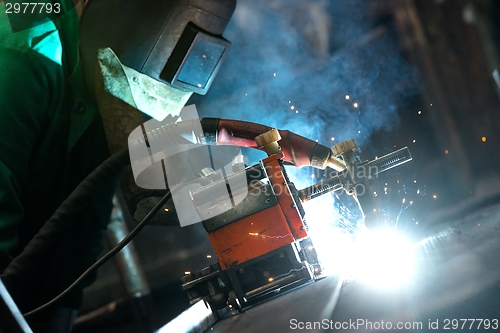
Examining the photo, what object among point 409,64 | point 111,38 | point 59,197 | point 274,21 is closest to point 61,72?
point 111,38

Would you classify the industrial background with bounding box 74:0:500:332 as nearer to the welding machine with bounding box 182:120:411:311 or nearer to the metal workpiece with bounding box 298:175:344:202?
the welding machine with bounding box 182:120:411:311

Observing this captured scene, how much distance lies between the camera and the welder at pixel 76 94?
1.34m

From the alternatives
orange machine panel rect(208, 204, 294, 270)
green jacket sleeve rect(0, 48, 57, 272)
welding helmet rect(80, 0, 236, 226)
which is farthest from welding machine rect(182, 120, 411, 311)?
green jacket sleeve rect(0, 48, 57, 272)

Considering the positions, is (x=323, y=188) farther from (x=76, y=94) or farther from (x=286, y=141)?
(x=76, y=94)

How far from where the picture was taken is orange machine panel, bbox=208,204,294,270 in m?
1.36

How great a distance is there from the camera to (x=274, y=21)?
230cm

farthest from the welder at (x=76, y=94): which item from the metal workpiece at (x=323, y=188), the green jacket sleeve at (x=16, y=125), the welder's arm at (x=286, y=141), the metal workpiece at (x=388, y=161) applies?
the metal workpiece at (x=388, y=161)

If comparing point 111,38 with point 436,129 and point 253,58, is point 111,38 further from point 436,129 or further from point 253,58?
point 436,129

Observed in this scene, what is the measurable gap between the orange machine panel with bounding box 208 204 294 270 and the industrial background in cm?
19

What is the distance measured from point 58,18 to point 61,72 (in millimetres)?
Result: 354

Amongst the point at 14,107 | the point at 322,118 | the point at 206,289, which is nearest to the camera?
the point at 14,107

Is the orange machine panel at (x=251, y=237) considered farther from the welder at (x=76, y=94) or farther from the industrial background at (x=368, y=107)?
the welder at (x=76, y=94)

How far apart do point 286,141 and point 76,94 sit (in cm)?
103

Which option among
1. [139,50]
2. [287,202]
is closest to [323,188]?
[287,202]
